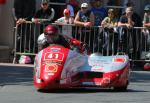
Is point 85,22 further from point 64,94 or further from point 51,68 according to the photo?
point 64,94

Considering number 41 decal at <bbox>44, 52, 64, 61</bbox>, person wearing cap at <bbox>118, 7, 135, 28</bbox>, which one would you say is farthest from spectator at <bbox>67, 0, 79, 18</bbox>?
number 41 decal at <bbox>44, 52, 64, 61</bbox>

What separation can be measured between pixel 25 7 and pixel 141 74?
171 inches

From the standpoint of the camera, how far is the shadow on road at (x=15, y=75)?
14.9 meters

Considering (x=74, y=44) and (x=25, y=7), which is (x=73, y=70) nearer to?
(x=74, y=44)

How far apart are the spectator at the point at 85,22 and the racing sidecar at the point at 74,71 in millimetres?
5724

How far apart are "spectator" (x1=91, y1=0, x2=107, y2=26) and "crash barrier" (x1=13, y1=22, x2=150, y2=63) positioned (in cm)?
34

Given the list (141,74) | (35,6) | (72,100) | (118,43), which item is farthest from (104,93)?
(35,6)

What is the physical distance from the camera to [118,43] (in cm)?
1922

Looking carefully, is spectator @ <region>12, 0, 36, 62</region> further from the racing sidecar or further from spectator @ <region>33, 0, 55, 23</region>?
the racing sidecar

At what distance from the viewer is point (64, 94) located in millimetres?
12680

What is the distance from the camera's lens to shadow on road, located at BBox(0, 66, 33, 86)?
48.8ft

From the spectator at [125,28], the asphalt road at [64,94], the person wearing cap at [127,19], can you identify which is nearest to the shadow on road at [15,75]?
the asphalt road at [64,94]

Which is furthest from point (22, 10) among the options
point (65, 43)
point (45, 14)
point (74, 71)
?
point (74, 71)

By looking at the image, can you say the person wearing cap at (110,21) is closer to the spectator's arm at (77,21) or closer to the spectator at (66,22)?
the spectator's arm at (77,21)
